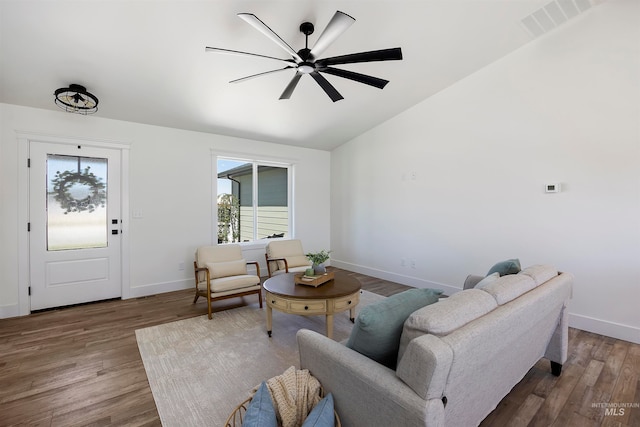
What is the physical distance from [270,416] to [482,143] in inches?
162

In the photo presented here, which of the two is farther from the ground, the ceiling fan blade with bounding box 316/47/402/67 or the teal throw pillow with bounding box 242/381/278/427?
the ceiling fan blade with bounding box 316/47/402/67

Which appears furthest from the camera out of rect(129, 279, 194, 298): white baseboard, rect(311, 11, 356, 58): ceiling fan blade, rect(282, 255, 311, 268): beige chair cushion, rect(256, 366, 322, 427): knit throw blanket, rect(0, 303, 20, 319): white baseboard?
rect(282, 255, 311, 268): beige chair cushion

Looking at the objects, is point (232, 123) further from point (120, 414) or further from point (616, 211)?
point (616, 211)

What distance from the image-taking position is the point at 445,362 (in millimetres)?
1043

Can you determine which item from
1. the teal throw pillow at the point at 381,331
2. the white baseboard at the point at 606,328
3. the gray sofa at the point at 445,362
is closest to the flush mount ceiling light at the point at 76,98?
the gray sofa at the point at 445,362

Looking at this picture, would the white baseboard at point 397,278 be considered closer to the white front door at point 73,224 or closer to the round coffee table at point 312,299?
the round coffee table at point 312,299

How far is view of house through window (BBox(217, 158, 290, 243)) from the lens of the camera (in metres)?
5.20

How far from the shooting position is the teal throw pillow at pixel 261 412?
45.6 inches

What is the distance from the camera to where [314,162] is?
6.22 meters

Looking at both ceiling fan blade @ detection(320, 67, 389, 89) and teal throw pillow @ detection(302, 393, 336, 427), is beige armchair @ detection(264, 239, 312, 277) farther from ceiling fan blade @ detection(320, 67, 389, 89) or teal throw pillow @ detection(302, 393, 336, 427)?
teal throw pillow @ detection(302, 393, 336, 427)

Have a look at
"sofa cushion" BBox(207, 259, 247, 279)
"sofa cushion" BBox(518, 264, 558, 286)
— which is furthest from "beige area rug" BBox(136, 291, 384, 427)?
"sofa cushion" BBox(518, 264, 558, 286)

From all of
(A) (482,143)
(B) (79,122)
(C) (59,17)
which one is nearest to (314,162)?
(A) (482,143)

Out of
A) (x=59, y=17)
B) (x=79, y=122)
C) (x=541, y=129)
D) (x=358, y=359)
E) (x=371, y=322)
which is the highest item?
(x=59, y=17)

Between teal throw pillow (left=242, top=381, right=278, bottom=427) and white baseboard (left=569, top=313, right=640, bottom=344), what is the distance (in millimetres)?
3665
